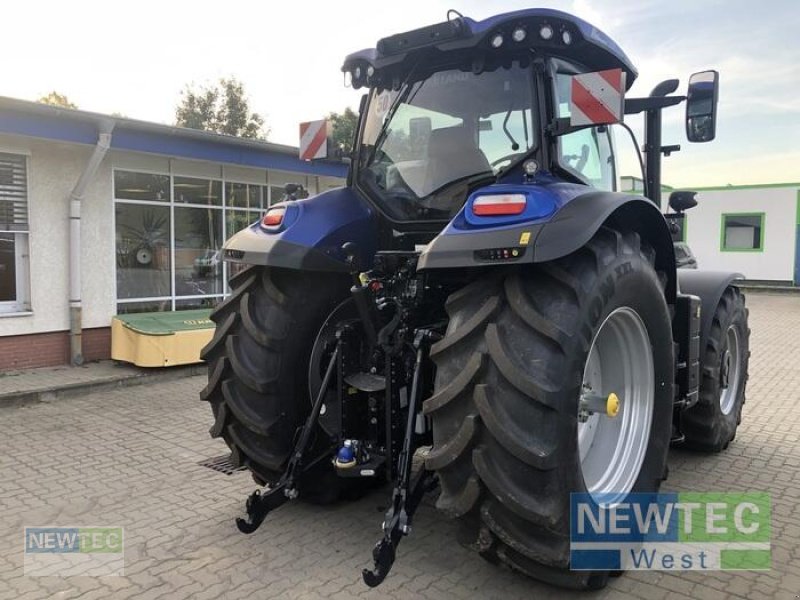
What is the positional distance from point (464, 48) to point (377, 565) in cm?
246

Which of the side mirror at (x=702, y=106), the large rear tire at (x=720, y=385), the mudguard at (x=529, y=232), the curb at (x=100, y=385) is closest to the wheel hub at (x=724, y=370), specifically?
the large rear tire at (x=720, y=385)

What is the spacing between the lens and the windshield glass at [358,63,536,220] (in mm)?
3342

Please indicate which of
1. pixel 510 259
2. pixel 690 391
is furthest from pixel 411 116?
pixel 690 391

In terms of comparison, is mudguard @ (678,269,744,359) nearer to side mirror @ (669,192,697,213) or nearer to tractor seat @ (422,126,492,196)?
side mirror @ (669,192,697,213)

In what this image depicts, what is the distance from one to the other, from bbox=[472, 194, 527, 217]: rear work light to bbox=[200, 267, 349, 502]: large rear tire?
127 centimetres

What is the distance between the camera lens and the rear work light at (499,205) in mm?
2697

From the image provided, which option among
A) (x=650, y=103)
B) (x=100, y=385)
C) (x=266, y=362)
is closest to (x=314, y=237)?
(x=266, y=362)

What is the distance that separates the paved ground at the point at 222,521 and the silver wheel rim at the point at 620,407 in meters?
0.53

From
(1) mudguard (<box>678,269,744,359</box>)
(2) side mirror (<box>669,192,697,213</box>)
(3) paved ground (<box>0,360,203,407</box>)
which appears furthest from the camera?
(3) paved ground (<box>0,360,203,407</box>)

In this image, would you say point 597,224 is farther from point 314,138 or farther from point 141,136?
point 141,136

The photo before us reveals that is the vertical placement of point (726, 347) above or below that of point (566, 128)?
below

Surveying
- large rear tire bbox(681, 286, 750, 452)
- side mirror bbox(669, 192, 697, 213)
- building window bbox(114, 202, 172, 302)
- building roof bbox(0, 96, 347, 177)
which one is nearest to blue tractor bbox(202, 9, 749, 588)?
side mirror bbox(669, 192, 697, 213)

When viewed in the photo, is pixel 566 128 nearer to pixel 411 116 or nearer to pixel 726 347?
pixel 411 116

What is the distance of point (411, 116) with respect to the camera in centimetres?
368
